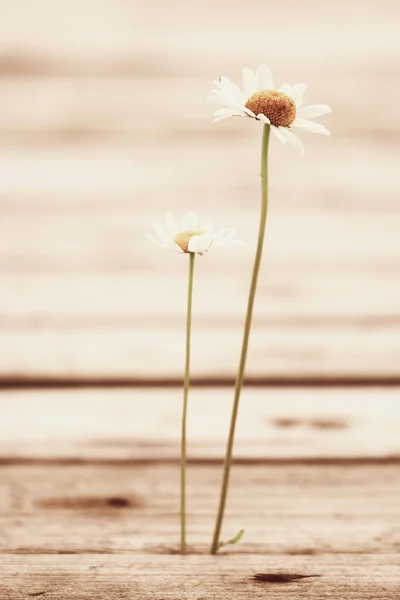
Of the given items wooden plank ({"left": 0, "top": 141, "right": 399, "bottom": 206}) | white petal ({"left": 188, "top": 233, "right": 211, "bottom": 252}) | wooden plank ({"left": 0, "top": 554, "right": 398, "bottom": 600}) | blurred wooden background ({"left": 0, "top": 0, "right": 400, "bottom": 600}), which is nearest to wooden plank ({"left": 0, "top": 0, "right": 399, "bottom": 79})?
blurred wooden background ({"left": 0, "top": 0, "right": 400, "bottom": 600})

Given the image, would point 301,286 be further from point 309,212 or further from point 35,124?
point 35,124

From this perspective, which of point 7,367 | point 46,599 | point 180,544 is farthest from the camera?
point 7,367

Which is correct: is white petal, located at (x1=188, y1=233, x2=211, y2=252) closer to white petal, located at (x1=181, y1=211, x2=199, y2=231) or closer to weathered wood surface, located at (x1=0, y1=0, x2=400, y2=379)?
white petal, located at (x1=181, y1=211, x2=199, y2=231)

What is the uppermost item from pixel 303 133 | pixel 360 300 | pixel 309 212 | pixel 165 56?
pixel 165 56

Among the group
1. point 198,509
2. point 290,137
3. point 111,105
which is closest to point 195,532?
point 198,509

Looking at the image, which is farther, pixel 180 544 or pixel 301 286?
pixel 301 286

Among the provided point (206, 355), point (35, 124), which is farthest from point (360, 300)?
point (35, 124)
